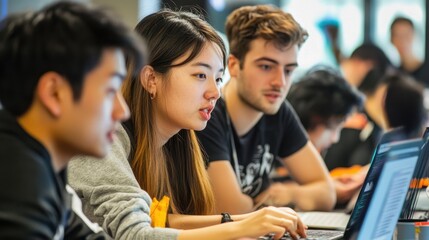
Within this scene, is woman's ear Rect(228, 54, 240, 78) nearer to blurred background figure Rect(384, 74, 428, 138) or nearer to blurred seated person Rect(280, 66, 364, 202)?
blurred seated person Rect(280, 66, 364, 202)

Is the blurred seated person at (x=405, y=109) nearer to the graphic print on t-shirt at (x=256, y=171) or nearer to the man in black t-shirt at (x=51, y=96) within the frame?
the graphic print on t-shirt at (x=256, y=171)

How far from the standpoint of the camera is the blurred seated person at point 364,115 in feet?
12.9

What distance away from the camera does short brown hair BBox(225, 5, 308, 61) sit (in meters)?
2.77

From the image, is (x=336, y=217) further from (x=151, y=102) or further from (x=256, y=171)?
(x=151, y=102)

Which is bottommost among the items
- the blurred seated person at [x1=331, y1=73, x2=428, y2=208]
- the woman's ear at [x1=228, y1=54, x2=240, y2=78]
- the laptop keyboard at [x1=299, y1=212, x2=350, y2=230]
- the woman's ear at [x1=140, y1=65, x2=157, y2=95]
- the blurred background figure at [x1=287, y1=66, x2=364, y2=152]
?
the blurred seated person at [x1=331, y1=73, x2=428, y2=208]

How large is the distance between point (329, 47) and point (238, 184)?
12.2ft

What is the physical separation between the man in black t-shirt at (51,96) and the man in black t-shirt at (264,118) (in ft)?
4.61

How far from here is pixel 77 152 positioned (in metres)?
1.19

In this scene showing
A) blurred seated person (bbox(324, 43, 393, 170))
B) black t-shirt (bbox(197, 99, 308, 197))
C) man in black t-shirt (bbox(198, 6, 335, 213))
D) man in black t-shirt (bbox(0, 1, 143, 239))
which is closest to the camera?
man in black t-shirt (bbox(0, 1, 143, 239))

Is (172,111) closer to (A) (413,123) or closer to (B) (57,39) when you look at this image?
(B) (57,39)

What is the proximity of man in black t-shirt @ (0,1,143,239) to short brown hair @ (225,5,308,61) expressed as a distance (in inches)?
63.8

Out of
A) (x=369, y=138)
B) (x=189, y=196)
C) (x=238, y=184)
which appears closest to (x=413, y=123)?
(x=369, y=138)

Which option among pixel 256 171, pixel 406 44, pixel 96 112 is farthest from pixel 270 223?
pixel 406 44

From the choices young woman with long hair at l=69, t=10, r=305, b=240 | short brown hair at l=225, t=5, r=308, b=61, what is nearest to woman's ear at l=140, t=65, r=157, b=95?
young woman with long hair at l=69, t=10, r=305, b=240
